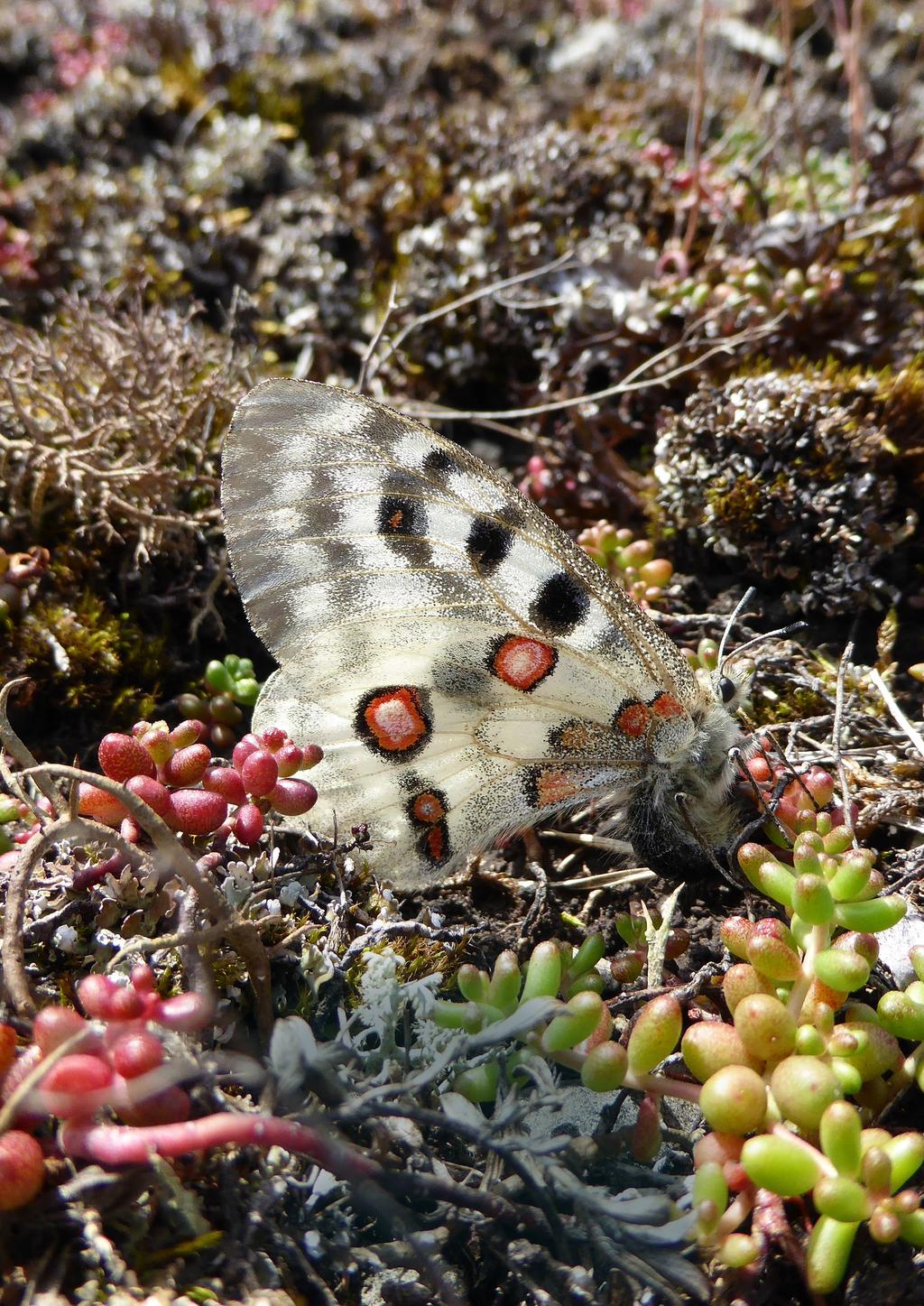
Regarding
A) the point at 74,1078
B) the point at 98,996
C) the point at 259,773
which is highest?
the point at 259,773

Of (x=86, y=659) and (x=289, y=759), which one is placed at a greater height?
(x=86, y=659)

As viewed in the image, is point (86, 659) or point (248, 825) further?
point (86, 659)

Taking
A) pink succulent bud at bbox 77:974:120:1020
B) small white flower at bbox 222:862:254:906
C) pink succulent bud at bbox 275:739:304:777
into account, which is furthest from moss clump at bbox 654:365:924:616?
pink succulent bud at bbox 77:974:120:1020

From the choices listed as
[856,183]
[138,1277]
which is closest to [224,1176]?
[138,1277]

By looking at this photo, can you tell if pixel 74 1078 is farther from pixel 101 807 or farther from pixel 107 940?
pixel 101 807

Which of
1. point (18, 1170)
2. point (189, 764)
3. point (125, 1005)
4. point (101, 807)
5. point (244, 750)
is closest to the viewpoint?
point (18, 1170)

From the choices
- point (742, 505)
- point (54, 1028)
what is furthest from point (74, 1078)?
point (742, 505)

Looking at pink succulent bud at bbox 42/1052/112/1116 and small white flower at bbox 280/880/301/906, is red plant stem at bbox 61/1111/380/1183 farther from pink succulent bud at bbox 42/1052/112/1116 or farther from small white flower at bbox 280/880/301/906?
small white flower at bbox 280/880/301/906

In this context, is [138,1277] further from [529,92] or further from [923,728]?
[529,92]
